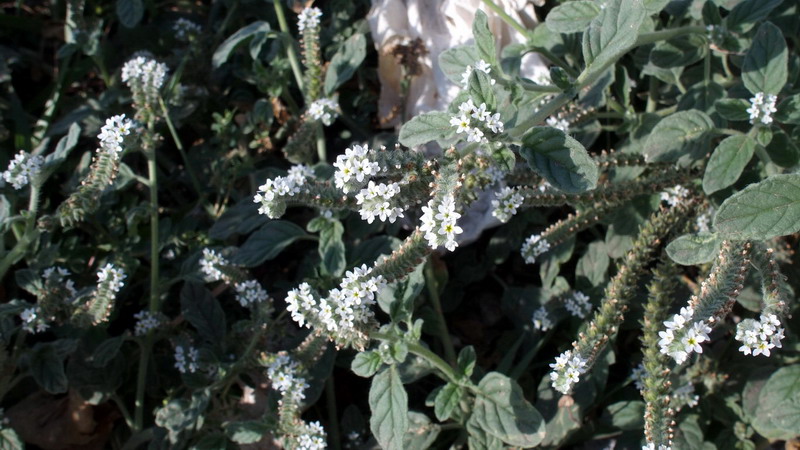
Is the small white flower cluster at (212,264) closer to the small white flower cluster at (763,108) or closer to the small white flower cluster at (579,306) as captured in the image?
the small white flower cluster at (579,306)

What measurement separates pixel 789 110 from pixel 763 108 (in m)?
0.11

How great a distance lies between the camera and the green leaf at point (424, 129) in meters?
2.38

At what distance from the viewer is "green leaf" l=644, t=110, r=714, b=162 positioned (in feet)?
9.12

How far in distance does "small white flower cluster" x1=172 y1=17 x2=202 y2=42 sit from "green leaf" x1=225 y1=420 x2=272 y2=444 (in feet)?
6.56

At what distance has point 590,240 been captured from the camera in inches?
145

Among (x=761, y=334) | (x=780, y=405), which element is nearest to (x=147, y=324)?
(x=761, y=334)

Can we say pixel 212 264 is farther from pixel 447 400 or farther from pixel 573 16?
pixel 573 16

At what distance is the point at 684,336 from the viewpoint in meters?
2.27

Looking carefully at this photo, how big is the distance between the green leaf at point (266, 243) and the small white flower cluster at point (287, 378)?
1.29 ft

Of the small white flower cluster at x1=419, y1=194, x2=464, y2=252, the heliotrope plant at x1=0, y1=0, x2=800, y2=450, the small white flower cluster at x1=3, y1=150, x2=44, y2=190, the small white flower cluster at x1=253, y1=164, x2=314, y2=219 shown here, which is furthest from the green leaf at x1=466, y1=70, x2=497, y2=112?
the small white flower cluster at x1=3, y1=150, x2=44, y2=190

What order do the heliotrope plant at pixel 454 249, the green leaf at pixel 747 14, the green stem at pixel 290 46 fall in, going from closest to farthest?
the heliotrope plant at pixel 454 249, the green leaf at pixel 747 14, the green stem at pixel 290 46

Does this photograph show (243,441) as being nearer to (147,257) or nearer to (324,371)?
(324,371)

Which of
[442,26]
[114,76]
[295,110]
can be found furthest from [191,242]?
[442,26]

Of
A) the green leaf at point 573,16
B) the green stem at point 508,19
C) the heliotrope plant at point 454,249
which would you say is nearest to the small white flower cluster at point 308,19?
the heliotrope plant at point 454,249
